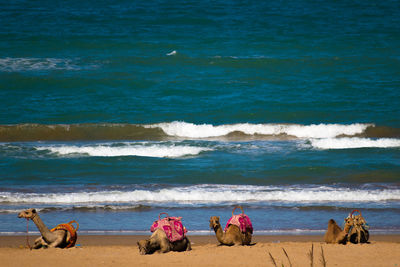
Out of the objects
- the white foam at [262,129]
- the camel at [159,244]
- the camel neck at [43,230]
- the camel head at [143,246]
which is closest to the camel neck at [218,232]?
the camel at [159,244]

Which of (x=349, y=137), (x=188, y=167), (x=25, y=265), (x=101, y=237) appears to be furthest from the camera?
(x=349, y=137)

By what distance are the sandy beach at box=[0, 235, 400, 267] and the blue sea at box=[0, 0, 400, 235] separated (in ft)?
2.50

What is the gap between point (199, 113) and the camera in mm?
18188

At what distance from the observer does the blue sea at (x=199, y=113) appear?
944 centimetres

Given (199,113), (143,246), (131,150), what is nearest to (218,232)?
(143,246)

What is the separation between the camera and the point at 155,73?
880 inches

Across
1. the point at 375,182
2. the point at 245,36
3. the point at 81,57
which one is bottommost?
the point at 375,182

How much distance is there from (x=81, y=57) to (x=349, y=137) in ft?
41.0

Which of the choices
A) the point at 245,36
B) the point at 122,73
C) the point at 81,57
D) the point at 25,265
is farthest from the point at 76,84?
the point at 25,265

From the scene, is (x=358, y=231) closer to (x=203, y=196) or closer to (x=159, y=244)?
(x=159, y=244)

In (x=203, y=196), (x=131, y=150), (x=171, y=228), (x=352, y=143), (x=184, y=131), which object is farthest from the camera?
(x=184, y=131)

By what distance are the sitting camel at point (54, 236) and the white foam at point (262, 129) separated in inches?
388

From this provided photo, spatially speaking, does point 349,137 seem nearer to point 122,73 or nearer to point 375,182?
point 375,182

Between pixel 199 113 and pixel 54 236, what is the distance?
11767mm
